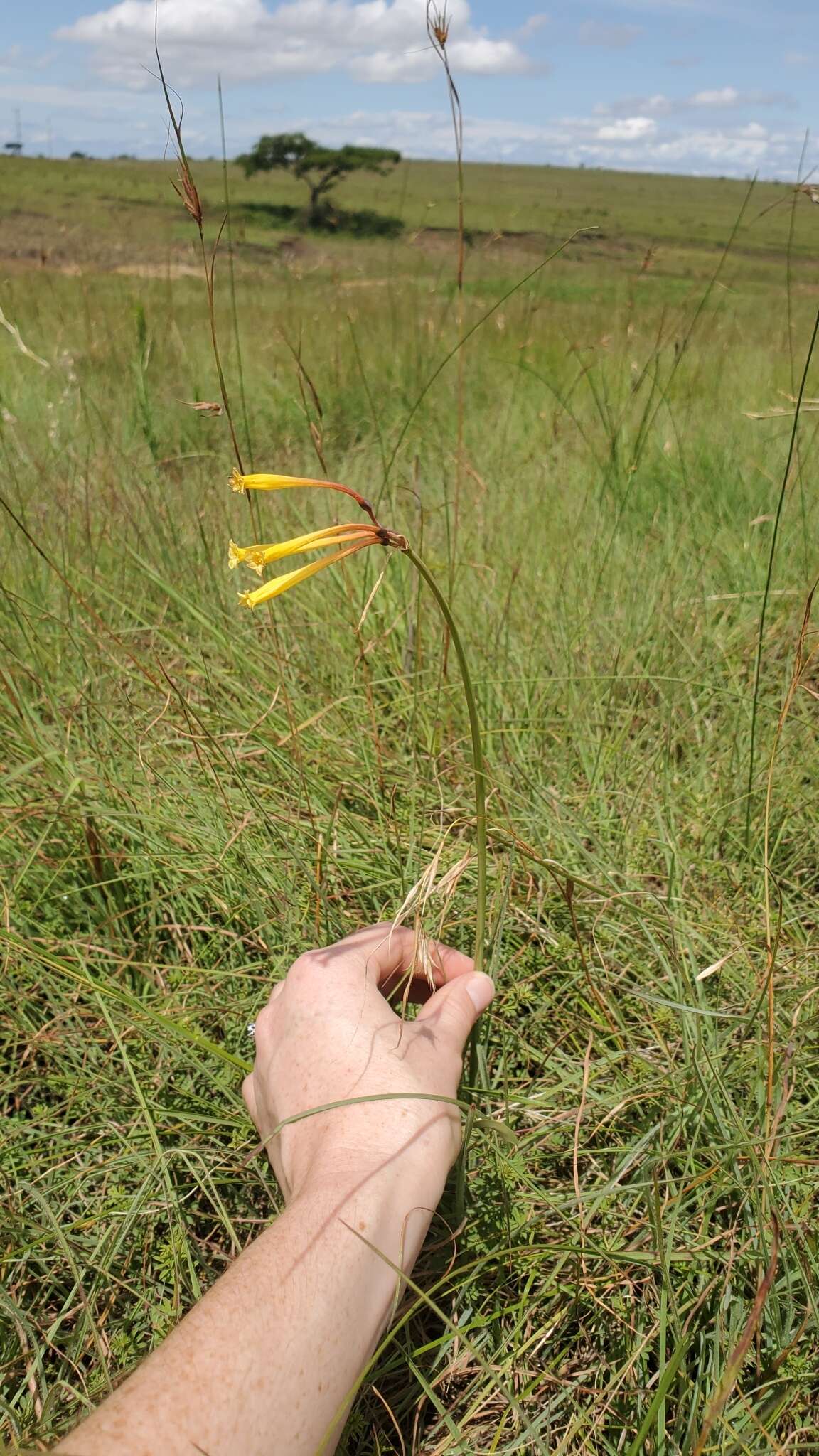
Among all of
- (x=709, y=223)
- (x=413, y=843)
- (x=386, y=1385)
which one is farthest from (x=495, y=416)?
(x=709, y=223)

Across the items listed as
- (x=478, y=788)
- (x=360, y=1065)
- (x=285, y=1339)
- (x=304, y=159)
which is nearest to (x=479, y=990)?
(x=360, y=1065)

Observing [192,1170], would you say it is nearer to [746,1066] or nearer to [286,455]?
[746,1066]

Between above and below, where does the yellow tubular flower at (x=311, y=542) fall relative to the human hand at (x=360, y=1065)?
above

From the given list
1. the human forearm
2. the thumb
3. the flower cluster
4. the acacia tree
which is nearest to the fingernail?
the thumb

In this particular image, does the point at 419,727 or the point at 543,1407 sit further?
the point at 419,727

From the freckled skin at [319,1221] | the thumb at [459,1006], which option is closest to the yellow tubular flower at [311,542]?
the freckled skin at [319,1221]

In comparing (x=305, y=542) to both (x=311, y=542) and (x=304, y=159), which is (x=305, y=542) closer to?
(x=311, y=542)

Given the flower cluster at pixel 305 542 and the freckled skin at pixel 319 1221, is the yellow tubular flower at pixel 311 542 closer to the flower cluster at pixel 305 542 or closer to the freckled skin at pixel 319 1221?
the flower cluster at pixel 305 542

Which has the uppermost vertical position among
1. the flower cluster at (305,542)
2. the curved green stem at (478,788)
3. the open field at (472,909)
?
the flower cluster at (305,542)
